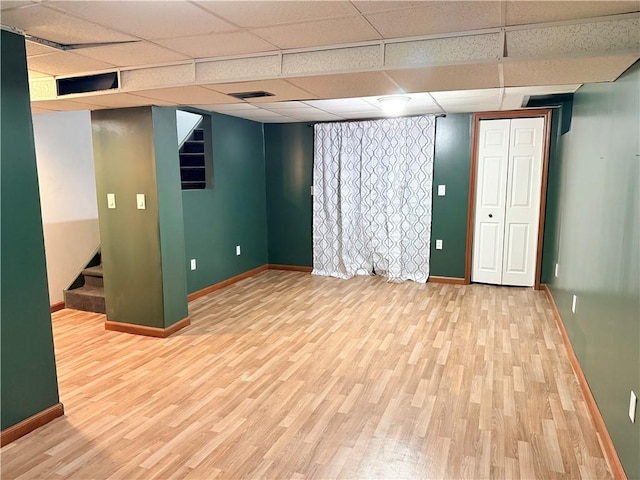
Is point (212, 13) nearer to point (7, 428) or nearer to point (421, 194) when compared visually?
point (7, 428)

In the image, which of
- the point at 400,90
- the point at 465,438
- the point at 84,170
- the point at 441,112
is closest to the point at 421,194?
the point at 441,112

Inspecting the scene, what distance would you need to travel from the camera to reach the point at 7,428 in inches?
93.0

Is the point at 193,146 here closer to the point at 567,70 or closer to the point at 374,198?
the point at 374,198

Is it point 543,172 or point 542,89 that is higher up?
point 542,89

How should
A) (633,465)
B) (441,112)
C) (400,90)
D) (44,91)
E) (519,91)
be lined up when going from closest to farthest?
(633,465)
(400,90)
(44,91)
(519,91)
(441,112)

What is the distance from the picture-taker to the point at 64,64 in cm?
275

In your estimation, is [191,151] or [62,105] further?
[191,151]

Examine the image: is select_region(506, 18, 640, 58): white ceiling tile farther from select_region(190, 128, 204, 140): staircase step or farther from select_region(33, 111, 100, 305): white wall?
select_region(190, 128, 204, 140): staircase step

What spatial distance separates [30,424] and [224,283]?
125 inches

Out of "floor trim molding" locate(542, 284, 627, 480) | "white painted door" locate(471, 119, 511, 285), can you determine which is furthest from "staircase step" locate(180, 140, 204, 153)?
"floor trim molding" locate(542, 284, 627, 480)

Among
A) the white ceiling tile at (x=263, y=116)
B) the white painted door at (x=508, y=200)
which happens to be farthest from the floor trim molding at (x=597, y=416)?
the white ceiling tile at (x=263, y=116)

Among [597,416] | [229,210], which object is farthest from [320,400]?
[229,210]

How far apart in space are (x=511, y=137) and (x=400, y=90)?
296 centimetres

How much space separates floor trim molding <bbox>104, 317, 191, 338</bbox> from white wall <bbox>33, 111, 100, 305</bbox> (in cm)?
111
